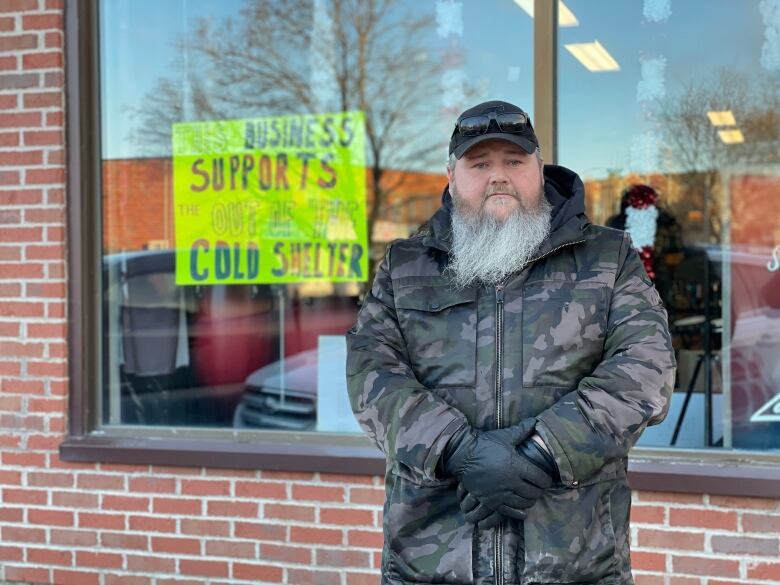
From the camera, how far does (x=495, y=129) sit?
Answer: 7.08 feet

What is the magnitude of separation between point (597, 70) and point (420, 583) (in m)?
3.13

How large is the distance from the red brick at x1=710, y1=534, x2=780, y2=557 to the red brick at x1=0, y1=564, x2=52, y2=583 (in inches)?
110

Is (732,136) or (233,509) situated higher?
(732,136)

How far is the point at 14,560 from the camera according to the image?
13.0 ft

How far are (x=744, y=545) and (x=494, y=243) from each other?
5.85 feet

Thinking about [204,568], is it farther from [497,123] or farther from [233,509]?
[497,123]

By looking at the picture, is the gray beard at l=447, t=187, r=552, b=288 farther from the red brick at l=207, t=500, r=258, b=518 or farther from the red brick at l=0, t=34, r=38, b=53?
the red brick at l=0, t=34, r=38, b=53

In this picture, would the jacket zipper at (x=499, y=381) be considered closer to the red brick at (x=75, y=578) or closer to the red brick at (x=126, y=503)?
the red brick at (x=126, y=503)

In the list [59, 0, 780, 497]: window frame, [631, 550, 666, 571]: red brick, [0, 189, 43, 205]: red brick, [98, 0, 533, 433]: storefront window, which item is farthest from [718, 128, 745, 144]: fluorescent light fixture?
[0, 189, 43, 205]: red brick

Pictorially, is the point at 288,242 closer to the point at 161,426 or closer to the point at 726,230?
the point at 161,426

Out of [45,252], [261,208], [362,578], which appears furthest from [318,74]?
[362,578]

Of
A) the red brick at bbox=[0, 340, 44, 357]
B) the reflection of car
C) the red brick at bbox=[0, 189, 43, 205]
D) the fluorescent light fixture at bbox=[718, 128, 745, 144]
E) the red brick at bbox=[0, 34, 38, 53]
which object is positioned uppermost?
the red brick at bbox=[0, 34, 38, 53]

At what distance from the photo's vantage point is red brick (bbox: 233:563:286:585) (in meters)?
3.69

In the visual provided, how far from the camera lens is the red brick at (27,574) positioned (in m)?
3.93
